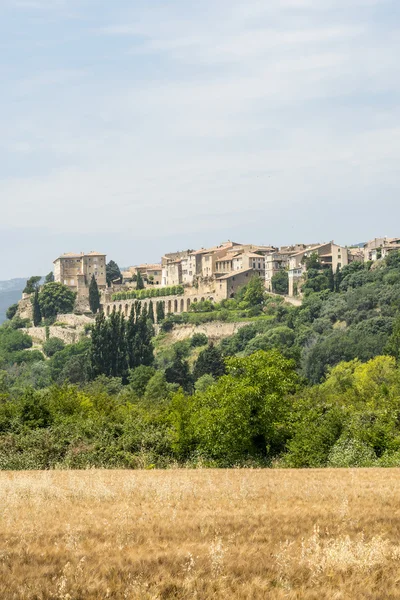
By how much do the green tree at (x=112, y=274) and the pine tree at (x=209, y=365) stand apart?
63.2 meters

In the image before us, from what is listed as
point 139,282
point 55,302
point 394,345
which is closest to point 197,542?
point 394,345

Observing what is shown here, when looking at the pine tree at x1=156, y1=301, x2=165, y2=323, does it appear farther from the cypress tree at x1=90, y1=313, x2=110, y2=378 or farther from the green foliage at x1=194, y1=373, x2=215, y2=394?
the green foliage at x1=194, y1=373, x2=215, y2=394

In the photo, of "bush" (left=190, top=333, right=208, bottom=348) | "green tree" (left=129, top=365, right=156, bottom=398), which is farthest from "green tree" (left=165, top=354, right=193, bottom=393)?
"bush" (left=190, top=333, right=208, bottom=348)

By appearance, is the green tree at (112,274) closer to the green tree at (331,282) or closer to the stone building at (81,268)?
the stone building at (81,268)

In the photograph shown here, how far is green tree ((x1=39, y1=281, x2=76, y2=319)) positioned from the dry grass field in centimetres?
13050

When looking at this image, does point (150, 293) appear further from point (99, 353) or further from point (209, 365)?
point (209, 365)

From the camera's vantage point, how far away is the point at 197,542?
12.5 m

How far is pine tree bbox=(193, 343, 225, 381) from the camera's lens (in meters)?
98.7

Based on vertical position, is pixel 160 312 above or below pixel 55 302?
below

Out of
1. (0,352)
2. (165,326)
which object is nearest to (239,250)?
(165,326)

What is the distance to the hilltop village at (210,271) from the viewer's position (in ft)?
464

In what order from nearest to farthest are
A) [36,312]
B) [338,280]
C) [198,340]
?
[198,340] → [338,280] → [36,312]

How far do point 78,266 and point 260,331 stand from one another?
183ft

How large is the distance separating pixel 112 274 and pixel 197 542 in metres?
154
